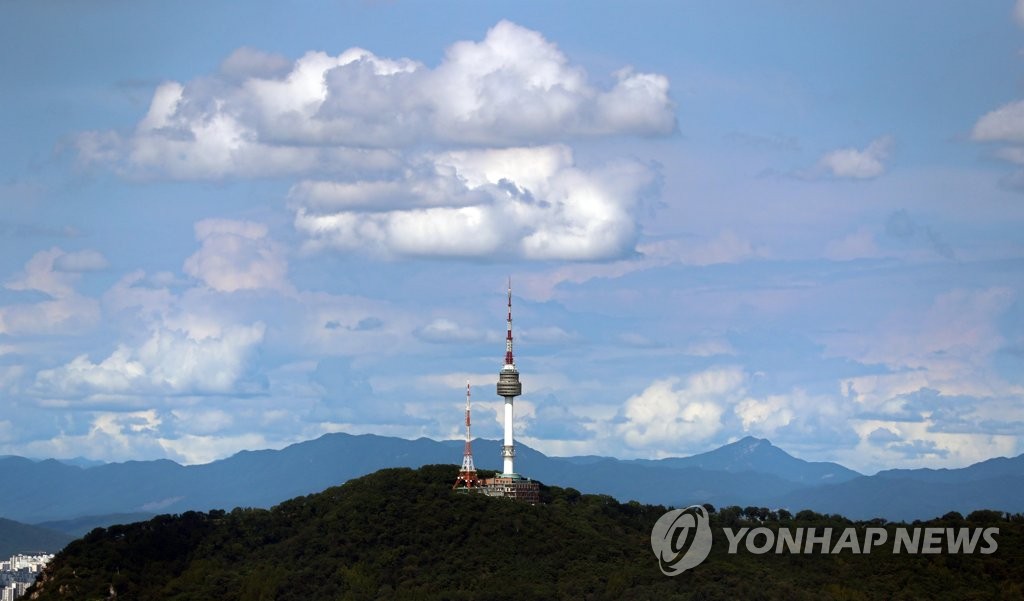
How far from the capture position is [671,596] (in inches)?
7864

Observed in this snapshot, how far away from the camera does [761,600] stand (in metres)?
200

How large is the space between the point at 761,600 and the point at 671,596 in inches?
405
